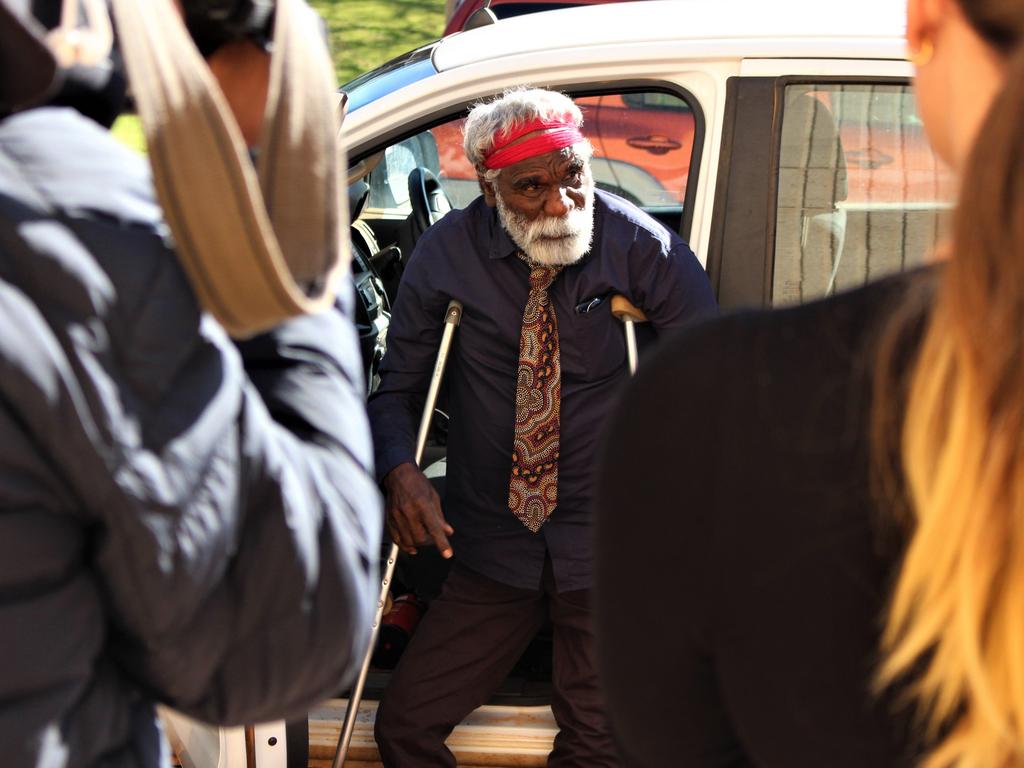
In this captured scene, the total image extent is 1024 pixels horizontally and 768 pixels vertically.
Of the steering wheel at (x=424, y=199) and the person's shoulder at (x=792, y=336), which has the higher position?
the person's shoulder at (x=792, y=336)

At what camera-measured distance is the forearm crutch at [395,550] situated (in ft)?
10.7

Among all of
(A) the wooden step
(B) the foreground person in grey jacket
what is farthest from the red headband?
(B) the foreground person in grey jacket

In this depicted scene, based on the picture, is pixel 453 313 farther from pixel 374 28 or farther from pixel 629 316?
pixel 374 28

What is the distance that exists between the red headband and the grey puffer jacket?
2350mm

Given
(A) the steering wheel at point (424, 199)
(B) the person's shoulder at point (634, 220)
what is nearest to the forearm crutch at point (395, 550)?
(B) the person's shoulder at point (634, 220)

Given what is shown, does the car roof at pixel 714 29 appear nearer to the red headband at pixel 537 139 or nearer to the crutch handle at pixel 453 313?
the red headband at pixel 537 139

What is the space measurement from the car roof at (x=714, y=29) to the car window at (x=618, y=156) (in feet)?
0.58

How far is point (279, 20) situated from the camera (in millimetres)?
1201

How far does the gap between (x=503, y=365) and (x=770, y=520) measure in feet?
7.94

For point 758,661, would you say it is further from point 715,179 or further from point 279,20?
point 715,179

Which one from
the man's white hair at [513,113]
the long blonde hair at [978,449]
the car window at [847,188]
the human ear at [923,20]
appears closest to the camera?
the long blonde hair at [978,449]

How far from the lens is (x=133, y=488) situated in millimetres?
1097

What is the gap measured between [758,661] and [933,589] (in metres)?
0.18

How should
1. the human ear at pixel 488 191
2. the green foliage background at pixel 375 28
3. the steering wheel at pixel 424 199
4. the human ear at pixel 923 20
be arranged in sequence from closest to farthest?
the human ear at pixel 923 20 < the human ear at pixel 488 191 < the steering wheel at pixel 424 199 < the green foliage background at pixel 375 28
